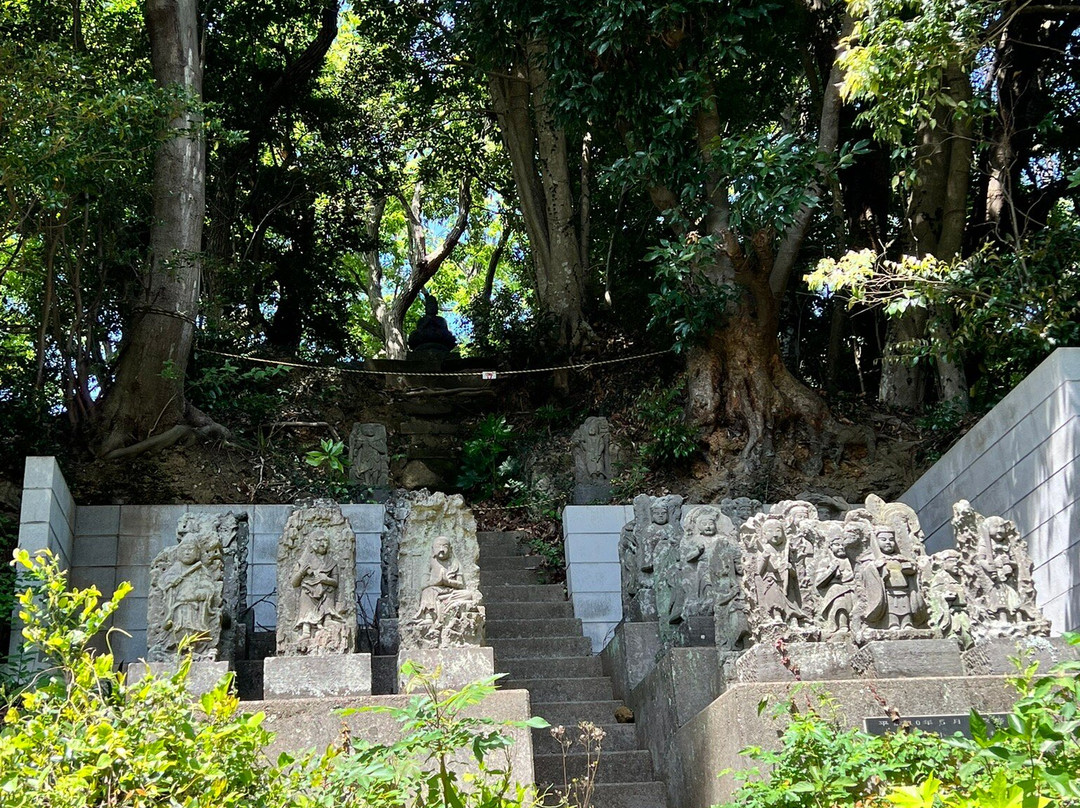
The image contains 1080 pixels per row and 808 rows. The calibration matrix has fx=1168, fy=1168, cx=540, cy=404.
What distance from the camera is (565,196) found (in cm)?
1492

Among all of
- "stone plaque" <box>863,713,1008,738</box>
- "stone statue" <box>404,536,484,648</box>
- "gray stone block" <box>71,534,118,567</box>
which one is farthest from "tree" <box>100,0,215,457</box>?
"stone plaque" <box>863,713,1008,738</box>

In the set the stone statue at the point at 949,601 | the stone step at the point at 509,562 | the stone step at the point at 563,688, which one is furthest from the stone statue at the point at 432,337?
the stone statue at the point at 949,601

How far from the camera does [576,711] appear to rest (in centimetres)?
803

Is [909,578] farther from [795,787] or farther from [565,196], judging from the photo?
[565,196]

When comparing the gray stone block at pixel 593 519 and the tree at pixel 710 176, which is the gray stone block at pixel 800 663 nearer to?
the gray stone block at pixel 593 519

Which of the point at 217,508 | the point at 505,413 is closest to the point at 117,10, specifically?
the point at 505,413

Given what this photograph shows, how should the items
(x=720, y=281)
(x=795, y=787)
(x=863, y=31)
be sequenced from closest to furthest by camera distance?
(x=795, y=787) < (x=863, y=31) < (x=720, y=281)

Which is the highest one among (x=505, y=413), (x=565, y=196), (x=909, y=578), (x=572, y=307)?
(x=565, y=196)

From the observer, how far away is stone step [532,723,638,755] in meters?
7.47

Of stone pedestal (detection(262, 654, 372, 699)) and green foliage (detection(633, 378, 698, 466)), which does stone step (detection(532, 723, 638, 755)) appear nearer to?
stone pedestal (detection(262, 654, 372, 699))

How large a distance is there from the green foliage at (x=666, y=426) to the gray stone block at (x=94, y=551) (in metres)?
5.39

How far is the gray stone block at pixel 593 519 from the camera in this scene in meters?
10.3

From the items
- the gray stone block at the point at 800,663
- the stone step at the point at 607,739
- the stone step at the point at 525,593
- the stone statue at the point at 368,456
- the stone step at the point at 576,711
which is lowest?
the stone step at the point at 607,739

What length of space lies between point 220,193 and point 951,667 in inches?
472
